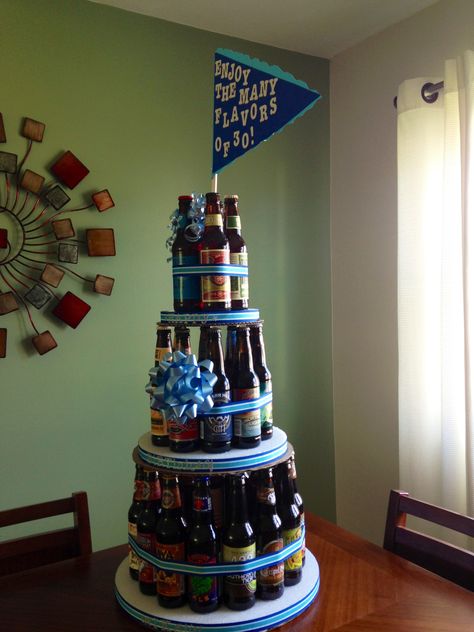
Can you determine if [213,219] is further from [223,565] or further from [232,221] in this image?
[223,565]

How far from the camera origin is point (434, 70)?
6.83 feet

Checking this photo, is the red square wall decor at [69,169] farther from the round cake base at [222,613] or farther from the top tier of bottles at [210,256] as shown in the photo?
the round cake base at [222,613]

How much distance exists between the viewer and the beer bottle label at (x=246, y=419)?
3.95 feet

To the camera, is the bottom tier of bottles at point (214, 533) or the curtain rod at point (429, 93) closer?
the bottom tier of bottles at point (214, 533)

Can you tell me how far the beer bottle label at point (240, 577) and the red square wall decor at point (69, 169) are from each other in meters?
1.39

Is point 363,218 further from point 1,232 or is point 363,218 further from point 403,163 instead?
point 1,232

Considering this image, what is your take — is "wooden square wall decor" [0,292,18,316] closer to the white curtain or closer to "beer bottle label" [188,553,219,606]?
"beer bottle label" [188,553,219,606]

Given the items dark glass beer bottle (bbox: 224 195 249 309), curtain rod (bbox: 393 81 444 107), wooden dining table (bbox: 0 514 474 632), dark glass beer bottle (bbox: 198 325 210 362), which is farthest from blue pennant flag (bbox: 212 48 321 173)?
wooden dining table (bbox: 0 514 474 632)

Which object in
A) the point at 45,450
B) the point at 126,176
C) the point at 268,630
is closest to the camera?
the point at 268,630

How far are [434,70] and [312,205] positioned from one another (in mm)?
731

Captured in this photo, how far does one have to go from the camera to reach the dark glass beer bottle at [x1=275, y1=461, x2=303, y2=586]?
120cm

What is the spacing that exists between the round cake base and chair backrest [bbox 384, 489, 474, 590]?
0.36 m

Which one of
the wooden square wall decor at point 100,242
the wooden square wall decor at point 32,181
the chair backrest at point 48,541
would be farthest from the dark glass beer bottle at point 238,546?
the wooden square wall decor at point 32,181

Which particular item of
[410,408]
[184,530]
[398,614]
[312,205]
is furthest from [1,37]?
[398,614]
